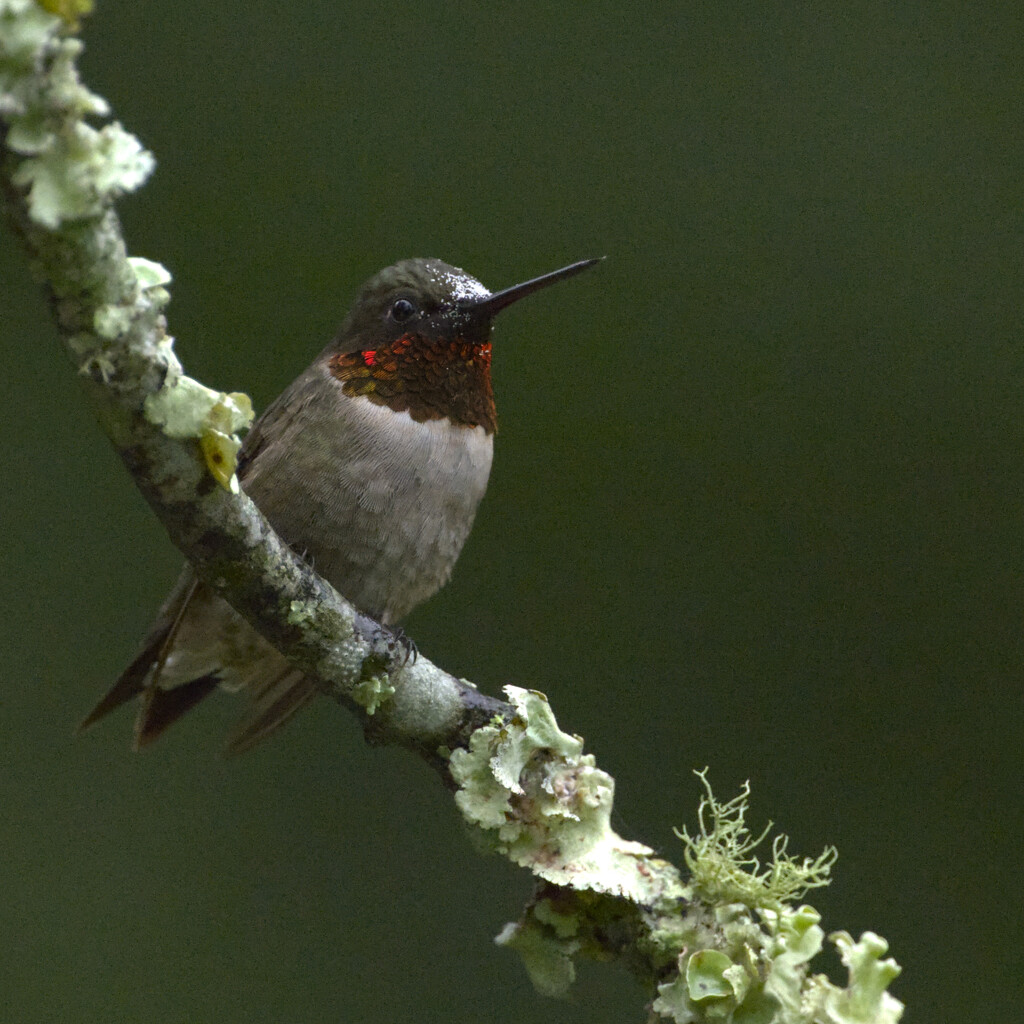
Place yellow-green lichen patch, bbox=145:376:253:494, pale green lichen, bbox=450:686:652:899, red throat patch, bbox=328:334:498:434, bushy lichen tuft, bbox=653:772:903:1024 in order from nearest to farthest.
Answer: yellow-green lichen patch, bbox=145:376:253:494
bushy lichen tuft, bbox=653:772:903:1024
pale green lichen, bbox=450:686:652:899
red throat patch, bbox=328:334:498:434

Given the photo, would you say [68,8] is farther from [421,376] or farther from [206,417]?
[421,376]

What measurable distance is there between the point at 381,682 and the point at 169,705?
584 mm

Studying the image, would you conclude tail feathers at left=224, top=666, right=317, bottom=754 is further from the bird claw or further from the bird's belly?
the bird claw

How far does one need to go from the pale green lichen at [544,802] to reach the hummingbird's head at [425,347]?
497mm

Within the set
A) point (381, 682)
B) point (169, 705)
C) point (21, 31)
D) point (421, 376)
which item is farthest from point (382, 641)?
point (21, 31)

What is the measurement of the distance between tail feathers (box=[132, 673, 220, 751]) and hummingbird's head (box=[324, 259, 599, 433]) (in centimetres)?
48

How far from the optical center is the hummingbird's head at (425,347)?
5.57 ft

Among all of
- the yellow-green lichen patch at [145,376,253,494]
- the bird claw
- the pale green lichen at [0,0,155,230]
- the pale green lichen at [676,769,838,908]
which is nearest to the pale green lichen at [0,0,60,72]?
the pale green lichen at [0,0,155,230]

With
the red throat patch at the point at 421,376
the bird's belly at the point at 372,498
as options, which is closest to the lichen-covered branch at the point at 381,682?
the bird's belly at the point at 372,498

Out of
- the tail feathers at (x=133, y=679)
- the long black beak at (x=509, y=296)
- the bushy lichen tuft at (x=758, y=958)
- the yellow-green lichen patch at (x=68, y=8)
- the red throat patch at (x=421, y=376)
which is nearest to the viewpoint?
the yellow-green lichen patch at (x=68, y=8)

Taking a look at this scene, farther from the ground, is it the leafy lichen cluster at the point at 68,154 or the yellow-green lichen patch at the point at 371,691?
the yellow-green lichen patch at the point at 371,691

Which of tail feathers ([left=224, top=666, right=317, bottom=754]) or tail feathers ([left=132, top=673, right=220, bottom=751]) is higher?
tail feathers ([left=224, top=666, right=317, bottom=754])

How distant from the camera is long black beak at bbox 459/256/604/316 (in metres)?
1.53

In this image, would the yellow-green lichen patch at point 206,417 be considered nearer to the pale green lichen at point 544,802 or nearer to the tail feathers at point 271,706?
the pale green lichen at point 544,802
